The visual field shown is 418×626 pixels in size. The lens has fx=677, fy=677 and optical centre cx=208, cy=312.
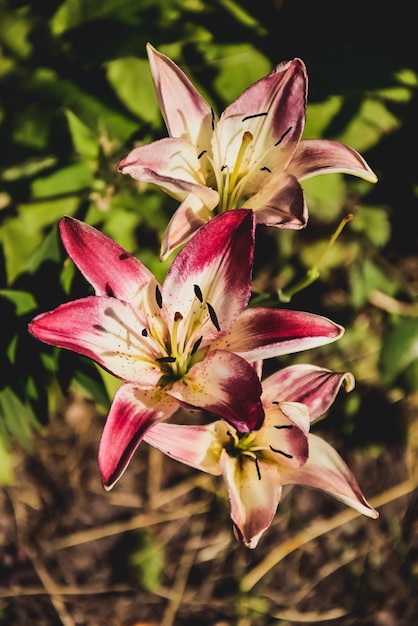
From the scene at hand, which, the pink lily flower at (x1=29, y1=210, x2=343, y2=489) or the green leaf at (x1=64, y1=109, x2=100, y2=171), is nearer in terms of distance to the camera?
the pink lily flower at (x1=29, y1=210, x2=343, y2=489)

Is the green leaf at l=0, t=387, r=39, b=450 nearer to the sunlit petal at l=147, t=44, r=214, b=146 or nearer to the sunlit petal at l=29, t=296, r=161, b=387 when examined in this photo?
the sunlit petal at l=29, t=296, r=161, b=387

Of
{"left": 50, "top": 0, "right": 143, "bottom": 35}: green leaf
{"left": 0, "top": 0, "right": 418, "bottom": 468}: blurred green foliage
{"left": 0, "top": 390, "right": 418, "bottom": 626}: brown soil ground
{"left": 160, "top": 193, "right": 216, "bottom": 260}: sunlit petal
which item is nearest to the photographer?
{"left": 160, "top": 193, "right": 216, "bottom": 260}: sunlit petal

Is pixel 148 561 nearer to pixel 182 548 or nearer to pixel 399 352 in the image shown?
pixel 182 548

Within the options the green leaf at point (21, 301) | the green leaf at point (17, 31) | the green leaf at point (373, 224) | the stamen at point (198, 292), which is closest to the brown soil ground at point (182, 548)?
the green leaf at point (373, 224)

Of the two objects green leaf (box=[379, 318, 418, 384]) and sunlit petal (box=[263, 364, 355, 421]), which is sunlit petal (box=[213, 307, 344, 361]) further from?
green leaf (box=[379, 318, 418, 384])

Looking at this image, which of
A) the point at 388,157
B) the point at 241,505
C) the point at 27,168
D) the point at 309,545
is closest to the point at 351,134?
the point at 388,157

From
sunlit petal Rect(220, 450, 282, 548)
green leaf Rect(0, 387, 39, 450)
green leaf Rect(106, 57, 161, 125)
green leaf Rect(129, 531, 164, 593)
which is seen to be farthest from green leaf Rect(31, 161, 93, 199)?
green leaf Rect(129, 531, 164, 593)

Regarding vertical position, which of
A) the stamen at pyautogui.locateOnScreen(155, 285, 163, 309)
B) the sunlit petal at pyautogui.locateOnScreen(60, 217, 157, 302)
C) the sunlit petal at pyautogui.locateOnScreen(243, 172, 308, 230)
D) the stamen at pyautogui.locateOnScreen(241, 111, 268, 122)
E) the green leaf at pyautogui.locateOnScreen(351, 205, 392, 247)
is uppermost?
the stamen at pyautogui.locateOnScreen(241, 111, 268, 122)

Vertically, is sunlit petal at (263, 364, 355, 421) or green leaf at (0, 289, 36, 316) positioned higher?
sunlit petal at (263, 364, 355, 421)

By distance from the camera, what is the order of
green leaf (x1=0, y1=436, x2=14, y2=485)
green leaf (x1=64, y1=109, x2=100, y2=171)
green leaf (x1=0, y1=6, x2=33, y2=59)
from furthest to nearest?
green leaf (x1=0, y1=436, x2=14, y2=485) → green leaf (x1=0, y1=6, x2=33, y2=59) → green leaf (x1=64, y1=109, x2=100, y2=171)

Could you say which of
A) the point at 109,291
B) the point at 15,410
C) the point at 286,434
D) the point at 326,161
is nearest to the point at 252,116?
the point at 326,161
